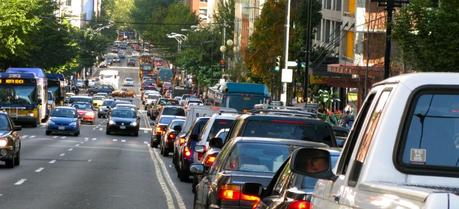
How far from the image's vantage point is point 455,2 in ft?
76.4

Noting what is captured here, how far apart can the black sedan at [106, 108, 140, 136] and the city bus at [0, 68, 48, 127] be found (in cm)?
417

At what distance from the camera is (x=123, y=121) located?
61.6 metres

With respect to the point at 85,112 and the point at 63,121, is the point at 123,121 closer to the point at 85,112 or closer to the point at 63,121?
the point at 63,121

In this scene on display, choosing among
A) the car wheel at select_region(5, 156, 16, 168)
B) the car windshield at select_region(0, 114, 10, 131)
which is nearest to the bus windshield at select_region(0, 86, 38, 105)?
the car wheel at select_region(5, 156, 16, 168)

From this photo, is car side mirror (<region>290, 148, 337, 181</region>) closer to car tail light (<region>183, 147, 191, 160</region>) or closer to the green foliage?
the green foliage

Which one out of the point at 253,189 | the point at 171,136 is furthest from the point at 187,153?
the point at 253,189

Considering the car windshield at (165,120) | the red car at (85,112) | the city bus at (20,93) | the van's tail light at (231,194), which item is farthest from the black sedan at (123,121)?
the van's tail light at (231,194)

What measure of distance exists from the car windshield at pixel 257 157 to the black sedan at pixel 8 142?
16333mm

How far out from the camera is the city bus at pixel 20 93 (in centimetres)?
6109

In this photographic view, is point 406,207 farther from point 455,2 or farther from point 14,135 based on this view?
point 14,135

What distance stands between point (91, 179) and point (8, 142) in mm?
3058

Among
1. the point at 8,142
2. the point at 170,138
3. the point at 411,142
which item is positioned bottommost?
the point at 170,138

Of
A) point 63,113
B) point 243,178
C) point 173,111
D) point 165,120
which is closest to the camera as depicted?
point 243,178

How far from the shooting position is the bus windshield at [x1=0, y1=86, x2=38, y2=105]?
61156mm
